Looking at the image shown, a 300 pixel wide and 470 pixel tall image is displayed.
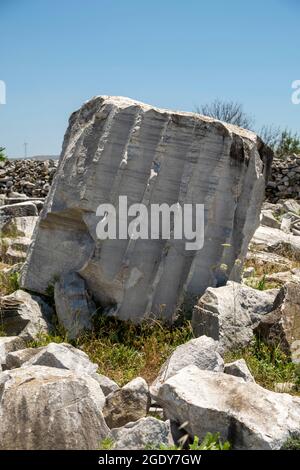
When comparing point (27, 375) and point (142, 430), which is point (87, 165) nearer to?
point (27, 375)

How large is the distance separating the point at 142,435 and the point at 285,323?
2038 mm

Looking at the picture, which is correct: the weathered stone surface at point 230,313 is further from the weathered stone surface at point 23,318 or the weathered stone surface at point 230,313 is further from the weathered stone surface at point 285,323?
the weathered stone surface at point 23,318

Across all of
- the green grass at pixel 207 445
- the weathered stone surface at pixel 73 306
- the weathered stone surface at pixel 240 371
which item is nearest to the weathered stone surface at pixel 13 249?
the weathered stone surface at pixel 73 306

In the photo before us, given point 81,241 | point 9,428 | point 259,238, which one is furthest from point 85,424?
point 259,238

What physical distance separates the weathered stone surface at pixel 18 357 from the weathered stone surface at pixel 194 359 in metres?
0.91

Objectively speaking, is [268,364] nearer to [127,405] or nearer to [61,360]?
[127,405]

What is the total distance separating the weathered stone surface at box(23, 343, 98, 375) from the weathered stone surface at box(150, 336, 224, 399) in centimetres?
50

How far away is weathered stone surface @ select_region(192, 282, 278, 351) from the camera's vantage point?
4.61 meters

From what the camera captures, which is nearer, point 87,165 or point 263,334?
point 263,334

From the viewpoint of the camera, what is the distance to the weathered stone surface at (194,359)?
3.89m

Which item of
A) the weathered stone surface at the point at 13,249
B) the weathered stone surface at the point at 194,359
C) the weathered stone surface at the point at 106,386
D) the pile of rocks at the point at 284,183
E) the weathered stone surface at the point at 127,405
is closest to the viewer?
the weathered stone surface at the point at 127,405

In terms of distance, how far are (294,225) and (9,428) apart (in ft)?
31.2

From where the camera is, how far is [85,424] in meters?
3.04

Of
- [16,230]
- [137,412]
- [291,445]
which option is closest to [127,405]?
[137,412]
